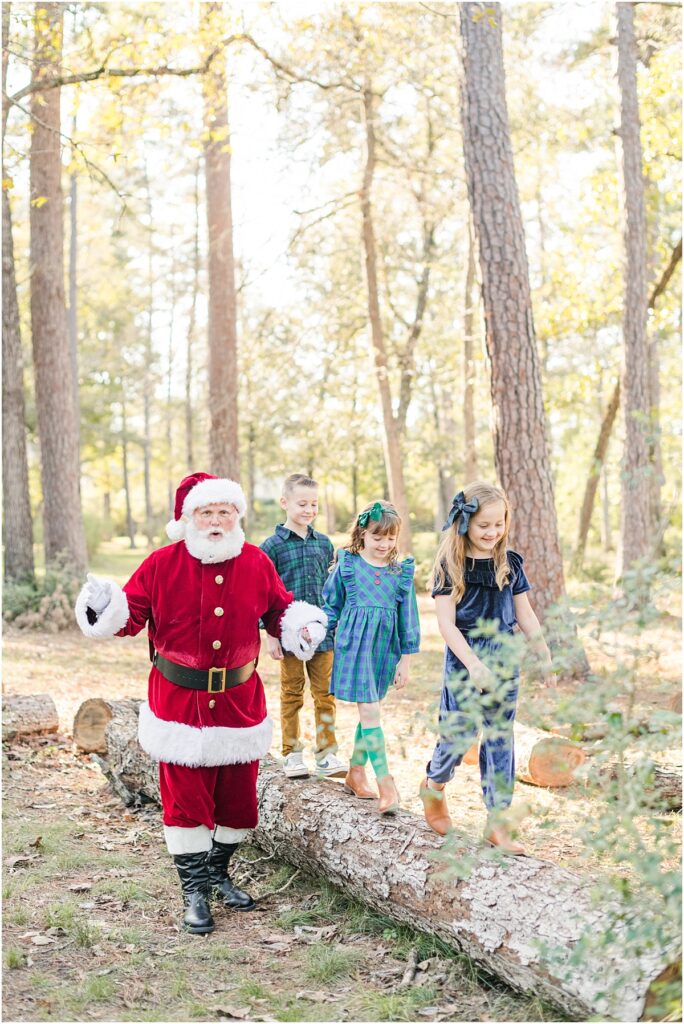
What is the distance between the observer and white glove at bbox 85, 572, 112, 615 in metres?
4.28

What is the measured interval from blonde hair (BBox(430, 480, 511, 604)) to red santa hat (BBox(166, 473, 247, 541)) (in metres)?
0.97

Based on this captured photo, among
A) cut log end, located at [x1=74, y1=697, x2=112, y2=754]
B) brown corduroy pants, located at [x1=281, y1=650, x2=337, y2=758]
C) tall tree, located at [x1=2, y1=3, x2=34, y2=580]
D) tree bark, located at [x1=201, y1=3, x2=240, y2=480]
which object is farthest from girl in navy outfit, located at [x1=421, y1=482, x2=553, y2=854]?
tall tree, located at [x1=2, y1=3, x2=34, y2=580]

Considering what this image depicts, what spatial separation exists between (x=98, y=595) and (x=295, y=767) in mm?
1458

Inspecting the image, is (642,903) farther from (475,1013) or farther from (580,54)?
(580,54)

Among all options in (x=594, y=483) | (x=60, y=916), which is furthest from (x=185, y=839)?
(x=594, y=483)

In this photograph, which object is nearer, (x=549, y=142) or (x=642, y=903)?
(x=642, y=903)

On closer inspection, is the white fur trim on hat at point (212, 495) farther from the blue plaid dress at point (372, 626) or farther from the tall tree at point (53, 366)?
the tall tree at point (53, 366)

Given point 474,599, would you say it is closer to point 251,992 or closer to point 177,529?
point 177,529

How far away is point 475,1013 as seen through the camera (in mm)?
3420

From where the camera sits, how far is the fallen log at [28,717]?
7180mm

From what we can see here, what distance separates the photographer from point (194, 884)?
4.34 metres

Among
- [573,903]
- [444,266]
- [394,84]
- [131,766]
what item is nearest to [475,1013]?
[573,903]

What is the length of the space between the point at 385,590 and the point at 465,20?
609cm

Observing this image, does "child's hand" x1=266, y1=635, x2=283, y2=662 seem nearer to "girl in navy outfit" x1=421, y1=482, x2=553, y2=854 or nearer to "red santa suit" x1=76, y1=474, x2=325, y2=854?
"red santa suit" x1=76, y1=474, x2=325, y2=854
